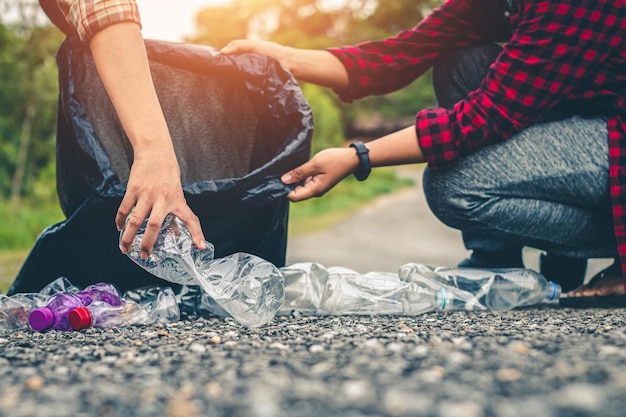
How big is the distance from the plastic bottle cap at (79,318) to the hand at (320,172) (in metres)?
0.69

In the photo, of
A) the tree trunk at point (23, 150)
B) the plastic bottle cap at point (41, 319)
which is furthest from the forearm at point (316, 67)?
the tree trunk at point (23, 150)

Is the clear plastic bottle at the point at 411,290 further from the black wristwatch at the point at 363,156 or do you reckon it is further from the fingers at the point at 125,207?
the fingers at the point at 125,207

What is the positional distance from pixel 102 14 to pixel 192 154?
597 mm

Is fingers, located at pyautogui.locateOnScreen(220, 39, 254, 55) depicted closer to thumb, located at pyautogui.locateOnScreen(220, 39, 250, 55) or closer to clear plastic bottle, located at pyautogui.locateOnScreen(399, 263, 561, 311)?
thumb, located at pyautogui.locateOnScreen(220, 39, 250, 55)

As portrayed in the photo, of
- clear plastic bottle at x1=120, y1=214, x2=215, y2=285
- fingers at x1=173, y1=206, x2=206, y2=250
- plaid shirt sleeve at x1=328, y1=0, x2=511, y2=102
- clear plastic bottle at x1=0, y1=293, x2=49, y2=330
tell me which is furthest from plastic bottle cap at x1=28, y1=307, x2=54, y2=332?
plaid shirt sleeve at x1=328, y1=0, x2=511, y2=102

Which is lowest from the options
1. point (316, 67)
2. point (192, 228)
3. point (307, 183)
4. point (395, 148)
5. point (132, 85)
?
point (192, 228)

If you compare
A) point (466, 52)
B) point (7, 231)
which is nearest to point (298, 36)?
point (7, 231)

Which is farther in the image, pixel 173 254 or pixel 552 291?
pixel 552 291

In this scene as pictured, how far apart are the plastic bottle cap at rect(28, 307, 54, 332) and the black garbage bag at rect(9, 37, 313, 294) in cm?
32

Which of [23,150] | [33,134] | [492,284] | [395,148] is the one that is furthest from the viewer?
[33,134]

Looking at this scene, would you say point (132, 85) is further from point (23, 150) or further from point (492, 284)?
point (23, 150)

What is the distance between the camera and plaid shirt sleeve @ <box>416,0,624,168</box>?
69.2 inches

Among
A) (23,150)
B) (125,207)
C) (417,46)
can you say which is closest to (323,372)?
(125,207)

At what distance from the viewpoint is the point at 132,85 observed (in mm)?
1593
